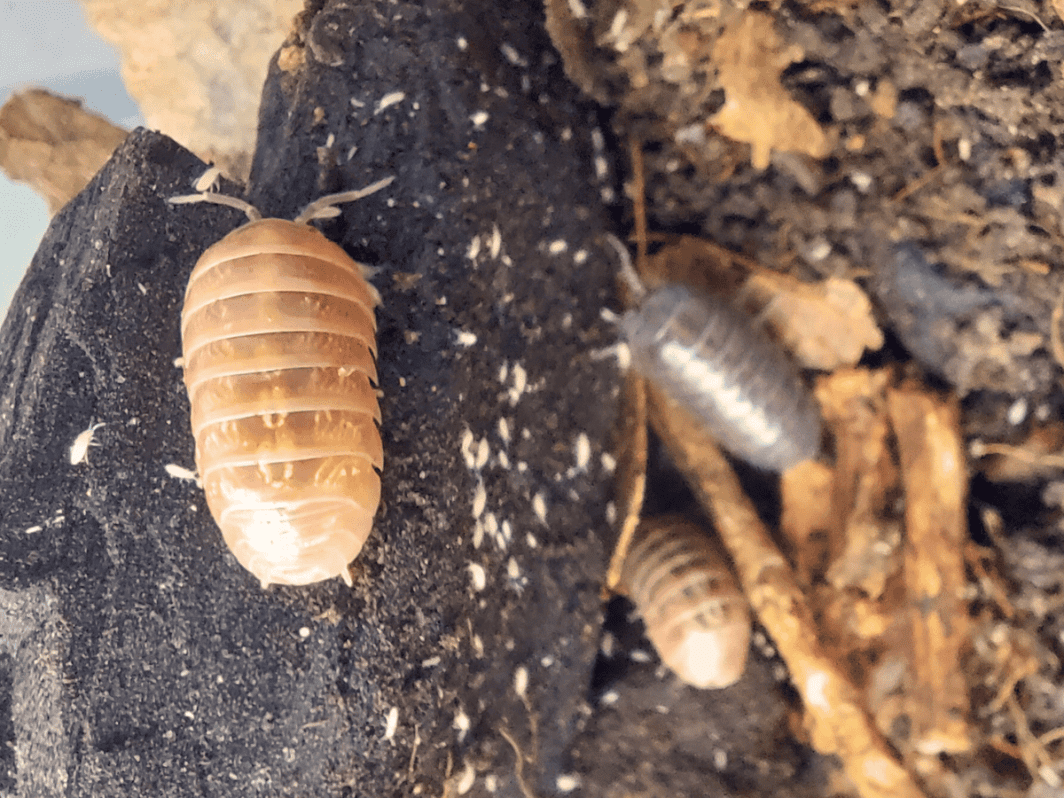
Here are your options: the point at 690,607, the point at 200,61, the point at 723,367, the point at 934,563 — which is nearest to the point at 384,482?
the point at 690,607

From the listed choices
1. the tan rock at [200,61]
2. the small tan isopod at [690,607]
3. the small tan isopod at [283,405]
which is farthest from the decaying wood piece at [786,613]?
the tan rock at [200,61]

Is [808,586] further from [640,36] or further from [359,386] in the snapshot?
[640,36]

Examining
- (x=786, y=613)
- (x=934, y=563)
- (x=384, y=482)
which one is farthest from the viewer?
(x=786, y=613)

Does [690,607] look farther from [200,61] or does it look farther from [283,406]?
[200,61]

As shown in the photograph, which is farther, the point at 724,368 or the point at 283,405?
the point at 724,368

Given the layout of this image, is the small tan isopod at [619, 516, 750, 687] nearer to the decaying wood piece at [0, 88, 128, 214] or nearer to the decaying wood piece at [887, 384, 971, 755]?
the decaying wood piece at [887, 384, 971, 755]

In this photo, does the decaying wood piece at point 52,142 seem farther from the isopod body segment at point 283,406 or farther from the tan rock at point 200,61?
the isopod body segment at point 283,406

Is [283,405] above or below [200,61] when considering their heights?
below
